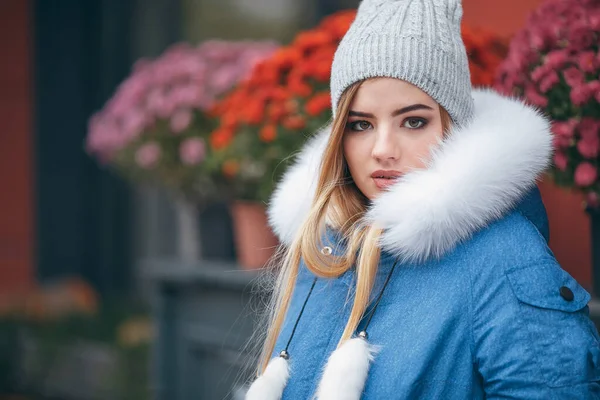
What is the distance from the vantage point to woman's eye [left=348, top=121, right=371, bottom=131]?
1.57m

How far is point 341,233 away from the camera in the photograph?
1.64m

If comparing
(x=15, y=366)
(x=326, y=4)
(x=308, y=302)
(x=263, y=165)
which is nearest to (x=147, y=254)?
(x=15, y=366)

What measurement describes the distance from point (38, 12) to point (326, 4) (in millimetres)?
2918

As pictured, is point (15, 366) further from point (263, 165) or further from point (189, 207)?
point (263, 165)

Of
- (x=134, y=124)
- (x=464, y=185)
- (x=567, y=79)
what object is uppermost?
(x=567, y=79)

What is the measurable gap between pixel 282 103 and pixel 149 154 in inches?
39.7

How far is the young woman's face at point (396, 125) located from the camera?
1.49m

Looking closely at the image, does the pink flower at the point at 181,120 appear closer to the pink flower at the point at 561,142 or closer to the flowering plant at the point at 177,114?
the flowering plant at the point at 177,114

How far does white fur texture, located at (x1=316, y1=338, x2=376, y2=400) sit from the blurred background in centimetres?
53

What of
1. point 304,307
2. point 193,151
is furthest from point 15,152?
point 304,307

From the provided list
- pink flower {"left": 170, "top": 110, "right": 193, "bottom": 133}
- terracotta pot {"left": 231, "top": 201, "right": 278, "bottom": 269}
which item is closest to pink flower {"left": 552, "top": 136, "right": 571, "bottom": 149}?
terracotta pot {"left": 231, "top": 201, "right": 278, "bottom": 269}

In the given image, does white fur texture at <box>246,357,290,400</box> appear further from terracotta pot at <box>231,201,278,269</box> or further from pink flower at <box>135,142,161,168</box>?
pink flower at <box>135,142,161,168</box>

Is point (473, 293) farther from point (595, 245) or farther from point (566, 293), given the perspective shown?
point (595, 245)

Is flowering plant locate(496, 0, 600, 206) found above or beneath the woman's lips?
above
